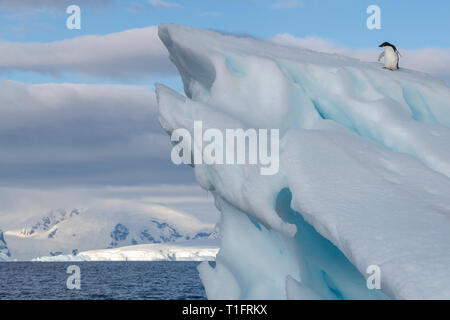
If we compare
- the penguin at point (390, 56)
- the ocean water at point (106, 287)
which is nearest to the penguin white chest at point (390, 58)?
the penguin at point (390, 56)

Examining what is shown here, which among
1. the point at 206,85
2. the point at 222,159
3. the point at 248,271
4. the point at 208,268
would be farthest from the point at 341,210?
the point at 206,85

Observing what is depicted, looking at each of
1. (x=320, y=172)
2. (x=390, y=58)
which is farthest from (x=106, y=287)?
(x=320, y=172)

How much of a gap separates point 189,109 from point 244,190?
7.76 ft

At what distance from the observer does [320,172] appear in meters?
9.67

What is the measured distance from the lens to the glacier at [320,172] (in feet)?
26.5

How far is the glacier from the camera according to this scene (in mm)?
8070

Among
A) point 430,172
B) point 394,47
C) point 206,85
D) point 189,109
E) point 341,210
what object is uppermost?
point 394,47


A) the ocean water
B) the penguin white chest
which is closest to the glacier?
the penguin white chest

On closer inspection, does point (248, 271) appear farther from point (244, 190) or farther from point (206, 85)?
point (206, 85)

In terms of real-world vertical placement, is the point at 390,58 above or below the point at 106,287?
above

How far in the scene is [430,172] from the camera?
10.0m

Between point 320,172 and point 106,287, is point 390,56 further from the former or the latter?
point 106,287

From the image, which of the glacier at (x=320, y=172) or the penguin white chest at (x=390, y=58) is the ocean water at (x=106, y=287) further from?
the glacier at (x=320, y=172)

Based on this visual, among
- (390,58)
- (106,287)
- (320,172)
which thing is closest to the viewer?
(320,172)
